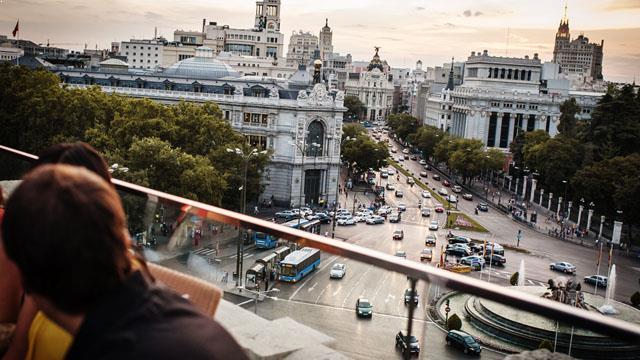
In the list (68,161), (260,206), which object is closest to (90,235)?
(68,161)

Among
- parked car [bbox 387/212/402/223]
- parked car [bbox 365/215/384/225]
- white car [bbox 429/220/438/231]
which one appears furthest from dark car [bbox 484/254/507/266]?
parked car [bbox 387/212/402/223]

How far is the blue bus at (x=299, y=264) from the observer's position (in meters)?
4.29

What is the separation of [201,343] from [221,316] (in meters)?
1.99

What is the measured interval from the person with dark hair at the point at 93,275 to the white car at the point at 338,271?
1.82m

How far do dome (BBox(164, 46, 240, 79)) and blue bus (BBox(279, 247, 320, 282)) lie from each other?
6251 centimetres

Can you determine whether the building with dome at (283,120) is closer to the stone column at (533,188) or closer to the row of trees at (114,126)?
the row of trees at (114,126)

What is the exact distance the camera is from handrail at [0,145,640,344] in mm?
2932

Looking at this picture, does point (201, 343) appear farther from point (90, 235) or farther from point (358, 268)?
point (358, 268)

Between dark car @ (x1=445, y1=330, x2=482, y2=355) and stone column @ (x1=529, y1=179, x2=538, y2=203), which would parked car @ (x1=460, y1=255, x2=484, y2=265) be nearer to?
stone column @ (x1=529, y1=179, x2=538, y2=203)

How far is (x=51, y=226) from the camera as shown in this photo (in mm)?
2236

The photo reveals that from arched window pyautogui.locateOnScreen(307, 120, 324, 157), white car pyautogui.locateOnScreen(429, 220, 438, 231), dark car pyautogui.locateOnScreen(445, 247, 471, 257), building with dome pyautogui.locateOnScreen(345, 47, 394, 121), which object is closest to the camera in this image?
dark car pyautogui.locateOnScreen(445, 247, 471, 257)

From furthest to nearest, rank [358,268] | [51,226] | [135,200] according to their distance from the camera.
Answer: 1. [135,200]
2. [358,268]
3. [51,226]

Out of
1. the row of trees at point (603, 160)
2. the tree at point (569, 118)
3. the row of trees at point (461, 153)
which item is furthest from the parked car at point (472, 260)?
the tree at point (569, 118)

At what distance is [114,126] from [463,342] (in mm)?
35629
